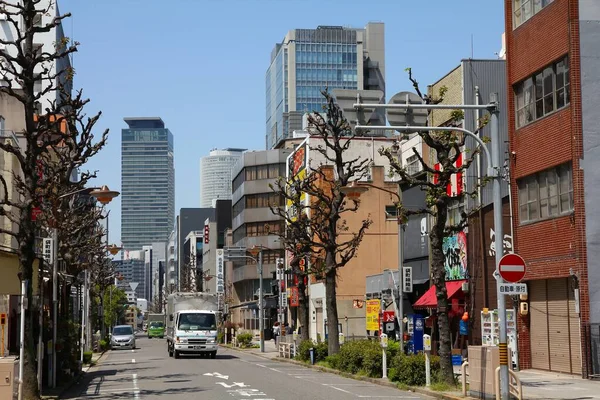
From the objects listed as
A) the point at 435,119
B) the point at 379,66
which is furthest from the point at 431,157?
the point at 379,66

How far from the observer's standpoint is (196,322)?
165 ft

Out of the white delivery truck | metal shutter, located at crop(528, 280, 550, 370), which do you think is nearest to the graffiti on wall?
metal shutter, located at crop(528, 280, 550, 370)

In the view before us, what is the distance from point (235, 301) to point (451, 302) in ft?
254

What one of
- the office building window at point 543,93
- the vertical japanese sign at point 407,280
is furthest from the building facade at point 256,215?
the office building window at point 543,93

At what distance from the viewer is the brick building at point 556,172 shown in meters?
29.4

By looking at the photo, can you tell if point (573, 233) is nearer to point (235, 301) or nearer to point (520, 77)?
point (520, 77)

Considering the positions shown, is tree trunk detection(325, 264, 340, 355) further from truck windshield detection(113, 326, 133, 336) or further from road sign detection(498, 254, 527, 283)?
truck windshield detection(113, 326, 133, 336)

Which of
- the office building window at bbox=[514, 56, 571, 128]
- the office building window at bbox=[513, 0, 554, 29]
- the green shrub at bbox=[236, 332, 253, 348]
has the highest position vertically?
the office building window at bbox=[513, 0, 554, 29]

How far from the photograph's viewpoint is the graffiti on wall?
43.2 metres

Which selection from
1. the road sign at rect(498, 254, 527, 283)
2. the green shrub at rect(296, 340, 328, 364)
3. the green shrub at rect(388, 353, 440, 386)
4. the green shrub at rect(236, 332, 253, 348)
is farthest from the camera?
the green shrub at rect(236, 332, 253, 348)

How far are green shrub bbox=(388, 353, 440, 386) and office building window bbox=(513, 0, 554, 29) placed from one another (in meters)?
13.8

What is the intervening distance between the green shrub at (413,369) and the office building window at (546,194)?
7454 millimetres

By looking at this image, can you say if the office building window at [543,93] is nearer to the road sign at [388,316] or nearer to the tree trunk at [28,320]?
the road sign at [388,316]

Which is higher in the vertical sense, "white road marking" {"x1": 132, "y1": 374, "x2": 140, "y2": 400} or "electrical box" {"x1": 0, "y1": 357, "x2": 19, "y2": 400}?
"electrical box" {"x1": 0, "y1": 357, "x2": 19, "y2": 400}
